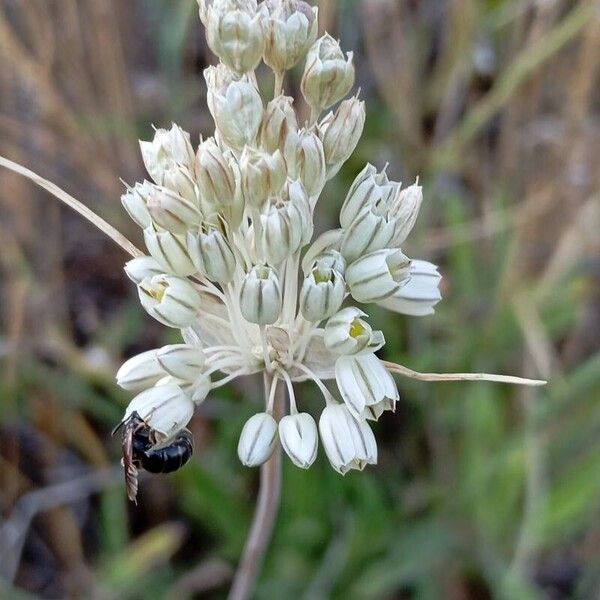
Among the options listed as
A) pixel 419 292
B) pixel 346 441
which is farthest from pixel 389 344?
pixel 346 441

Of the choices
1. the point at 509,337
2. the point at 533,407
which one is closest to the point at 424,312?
the point at 533,407

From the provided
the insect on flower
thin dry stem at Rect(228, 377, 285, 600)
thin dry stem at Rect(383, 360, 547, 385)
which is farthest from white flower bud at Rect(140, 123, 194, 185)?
thin dry stem at Rect(383, 360, 547, 385)

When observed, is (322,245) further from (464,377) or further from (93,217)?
(93,217)

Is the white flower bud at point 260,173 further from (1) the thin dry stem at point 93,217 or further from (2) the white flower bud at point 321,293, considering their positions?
(1) the thin dry stem at point 93,217

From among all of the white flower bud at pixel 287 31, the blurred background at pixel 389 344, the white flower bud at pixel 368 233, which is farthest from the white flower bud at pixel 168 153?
the blurred background at pixel 389 344

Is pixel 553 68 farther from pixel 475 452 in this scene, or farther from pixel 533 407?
pixel 475 452

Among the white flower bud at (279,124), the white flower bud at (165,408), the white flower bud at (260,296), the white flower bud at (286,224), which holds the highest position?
the white flower bud at (279,124)

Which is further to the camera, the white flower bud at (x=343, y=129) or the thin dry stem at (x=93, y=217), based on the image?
the thin dry stem at (x=93, y=217)
